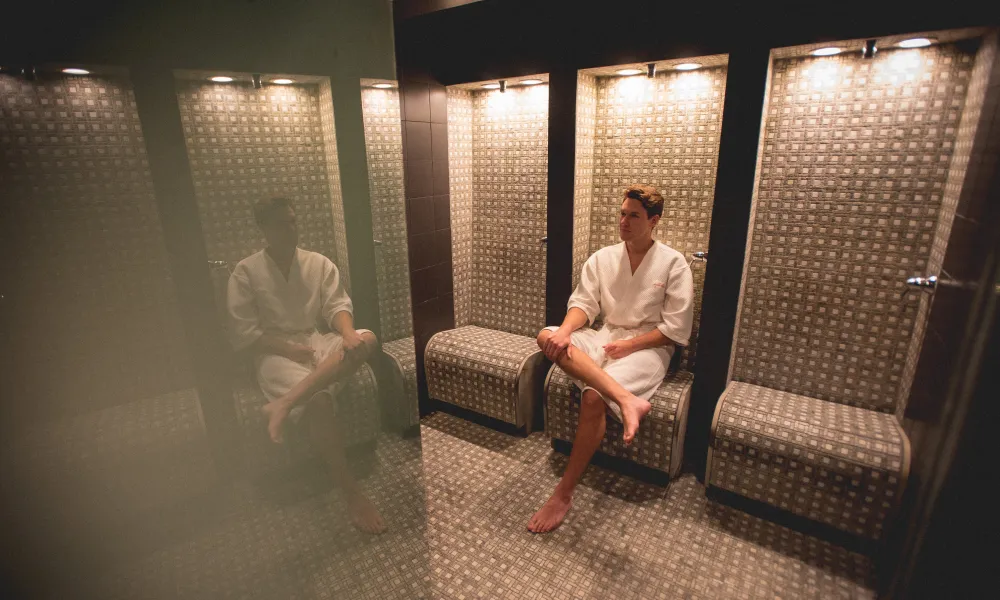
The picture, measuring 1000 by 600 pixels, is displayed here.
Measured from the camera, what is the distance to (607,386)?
7.79ft

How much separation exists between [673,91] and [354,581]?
2762mm

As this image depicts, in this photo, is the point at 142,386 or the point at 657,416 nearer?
the point at 142,386

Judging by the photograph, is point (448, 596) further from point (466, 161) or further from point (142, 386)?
point (466, 161)

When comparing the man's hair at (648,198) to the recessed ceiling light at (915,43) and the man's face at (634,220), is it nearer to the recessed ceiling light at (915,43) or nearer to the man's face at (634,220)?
the man's face at (634,220)

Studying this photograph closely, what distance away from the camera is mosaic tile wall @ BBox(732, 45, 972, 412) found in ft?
6.79

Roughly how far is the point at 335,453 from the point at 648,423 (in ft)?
6.92

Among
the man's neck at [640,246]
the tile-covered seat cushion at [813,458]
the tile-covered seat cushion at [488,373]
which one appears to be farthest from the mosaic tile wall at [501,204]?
the tile-covered seat cushion at [813,458]

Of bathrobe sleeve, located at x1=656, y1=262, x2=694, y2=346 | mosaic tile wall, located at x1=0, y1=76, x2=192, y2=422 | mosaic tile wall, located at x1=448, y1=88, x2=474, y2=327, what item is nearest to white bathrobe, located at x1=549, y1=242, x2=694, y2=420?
bathrobe sleeve, located at x1=656, y1=262, x2=694, y2=346

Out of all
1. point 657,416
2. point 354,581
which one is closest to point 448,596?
point 657,416

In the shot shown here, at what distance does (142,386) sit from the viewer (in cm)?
42

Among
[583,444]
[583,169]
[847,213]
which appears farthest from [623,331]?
[847,213]

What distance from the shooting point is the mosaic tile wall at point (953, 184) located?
1.80 m

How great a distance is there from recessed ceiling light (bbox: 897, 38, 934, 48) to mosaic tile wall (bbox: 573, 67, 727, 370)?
716 millimetres

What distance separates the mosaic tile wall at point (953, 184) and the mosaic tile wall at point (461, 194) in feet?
7.98
